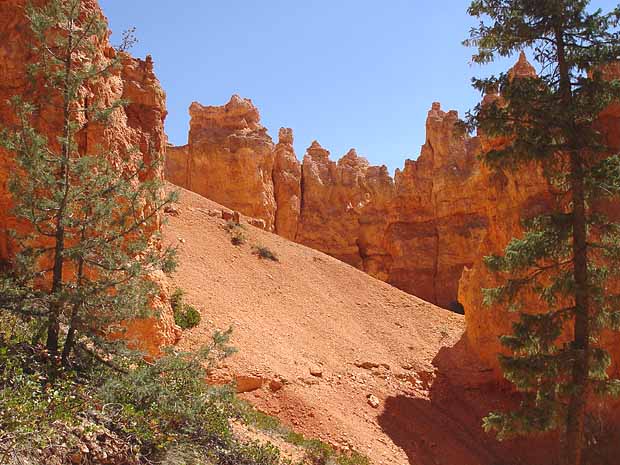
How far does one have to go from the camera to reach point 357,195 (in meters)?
46.2

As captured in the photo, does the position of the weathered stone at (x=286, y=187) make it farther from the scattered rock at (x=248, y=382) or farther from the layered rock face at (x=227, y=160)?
the scattered rock at (x=248, y=382)

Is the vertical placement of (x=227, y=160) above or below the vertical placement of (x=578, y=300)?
above

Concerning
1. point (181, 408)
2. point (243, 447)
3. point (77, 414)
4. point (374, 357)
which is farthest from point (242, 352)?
point (77, 414)

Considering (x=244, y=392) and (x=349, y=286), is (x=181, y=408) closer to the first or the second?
(x=244, y=392)

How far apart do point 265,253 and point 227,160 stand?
57.0ft

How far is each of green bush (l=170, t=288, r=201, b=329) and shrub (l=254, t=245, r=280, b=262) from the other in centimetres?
708

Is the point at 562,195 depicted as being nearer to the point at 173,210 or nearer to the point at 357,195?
the point at 173,210

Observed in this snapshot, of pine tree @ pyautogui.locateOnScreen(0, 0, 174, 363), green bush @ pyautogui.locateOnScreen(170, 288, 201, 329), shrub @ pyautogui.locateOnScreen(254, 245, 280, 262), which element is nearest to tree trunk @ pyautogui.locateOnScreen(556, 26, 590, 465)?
pine tree @ pyautogui.locateOnScreen(0, 0, 174, 363)

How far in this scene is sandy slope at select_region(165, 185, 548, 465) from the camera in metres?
14.3

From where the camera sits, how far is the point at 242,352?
49.0 feet

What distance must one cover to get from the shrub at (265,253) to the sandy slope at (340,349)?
319mm

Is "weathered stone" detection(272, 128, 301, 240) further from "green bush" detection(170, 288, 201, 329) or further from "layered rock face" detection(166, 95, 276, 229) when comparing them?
"green bush" detection(170, 288, 201, 329)

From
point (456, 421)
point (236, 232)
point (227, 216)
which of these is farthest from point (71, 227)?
point (227, 216)

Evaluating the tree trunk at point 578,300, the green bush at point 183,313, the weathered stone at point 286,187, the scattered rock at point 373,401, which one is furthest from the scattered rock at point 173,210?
the weathered stone at point 286,187
